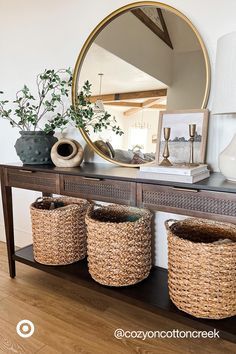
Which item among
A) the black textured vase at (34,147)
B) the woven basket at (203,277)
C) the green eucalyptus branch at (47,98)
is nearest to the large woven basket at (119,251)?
the woven basket at (203,277)

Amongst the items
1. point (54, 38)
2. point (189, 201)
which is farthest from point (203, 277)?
point (54, 38)

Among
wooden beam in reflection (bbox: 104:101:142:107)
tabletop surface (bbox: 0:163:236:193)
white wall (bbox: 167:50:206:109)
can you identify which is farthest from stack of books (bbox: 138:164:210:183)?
wooden beam in reflection (bbox: 104:101:142:107)

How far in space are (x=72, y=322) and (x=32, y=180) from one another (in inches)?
33.8

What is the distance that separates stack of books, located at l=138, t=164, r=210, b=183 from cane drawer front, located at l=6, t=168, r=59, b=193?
575mm

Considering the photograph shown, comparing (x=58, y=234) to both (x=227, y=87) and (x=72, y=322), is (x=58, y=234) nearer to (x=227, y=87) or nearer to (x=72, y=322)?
(x=72, y=322)

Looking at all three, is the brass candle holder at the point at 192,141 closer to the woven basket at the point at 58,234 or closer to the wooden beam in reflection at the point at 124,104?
the wooden beam in reflection at the point at 124,104

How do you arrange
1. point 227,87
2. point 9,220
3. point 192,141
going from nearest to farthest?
point 227,87
point 192,141
point 9,220

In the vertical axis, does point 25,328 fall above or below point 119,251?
below

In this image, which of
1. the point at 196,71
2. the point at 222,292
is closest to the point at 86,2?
the point at 196,71

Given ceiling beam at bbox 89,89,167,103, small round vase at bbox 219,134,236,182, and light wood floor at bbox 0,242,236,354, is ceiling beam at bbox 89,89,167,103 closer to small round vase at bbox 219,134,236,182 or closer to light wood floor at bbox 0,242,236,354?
small round vase at bbox 219,134,236,182

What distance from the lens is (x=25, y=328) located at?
1.45 metres

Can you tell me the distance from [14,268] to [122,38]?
5.69ft

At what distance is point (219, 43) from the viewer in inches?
45.3

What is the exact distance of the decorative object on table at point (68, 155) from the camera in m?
1.67
